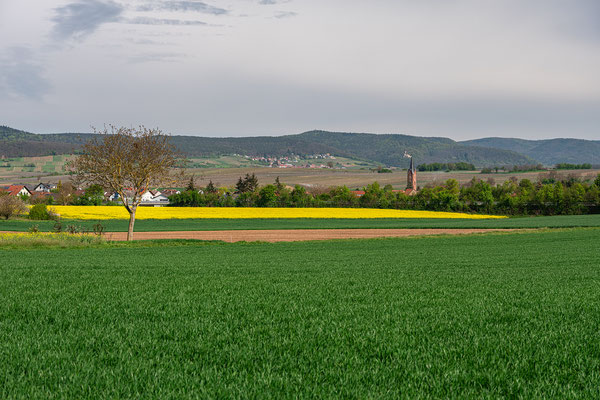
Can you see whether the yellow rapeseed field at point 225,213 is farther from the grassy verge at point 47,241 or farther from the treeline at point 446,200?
the grassy verge at point 47,241

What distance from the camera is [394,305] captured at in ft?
31.2

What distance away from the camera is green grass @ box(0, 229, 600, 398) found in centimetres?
527

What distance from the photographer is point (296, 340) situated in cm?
686

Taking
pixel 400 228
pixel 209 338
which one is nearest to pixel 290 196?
pixel 400 228

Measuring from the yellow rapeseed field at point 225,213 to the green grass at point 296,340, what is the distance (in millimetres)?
52401

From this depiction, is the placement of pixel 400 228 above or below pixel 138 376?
below

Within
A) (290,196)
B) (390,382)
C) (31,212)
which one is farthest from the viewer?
(290,196)

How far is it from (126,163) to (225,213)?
1310 inches

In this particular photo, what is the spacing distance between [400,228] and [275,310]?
45.5m

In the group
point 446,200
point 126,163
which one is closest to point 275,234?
point 126,163

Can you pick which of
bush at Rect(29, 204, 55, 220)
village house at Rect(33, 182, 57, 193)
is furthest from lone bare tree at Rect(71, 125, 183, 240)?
village house at Rect(33, 182, 57, 193)

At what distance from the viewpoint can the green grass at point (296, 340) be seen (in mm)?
5266

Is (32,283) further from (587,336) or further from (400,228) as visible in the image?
(400,228)

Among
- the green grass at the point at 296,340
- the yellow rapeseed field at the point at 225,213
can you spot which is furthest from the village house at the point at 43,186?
the green grass at the point at 296,340
